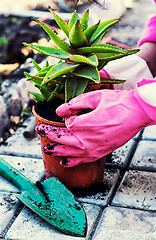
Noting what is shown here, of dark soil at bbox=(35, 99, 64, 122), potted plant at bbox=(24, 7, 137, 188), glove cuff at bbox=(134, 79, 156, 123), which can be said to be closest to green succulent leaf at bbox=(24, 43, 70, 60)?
potted plant at bbox=(24, 7, 137, 188)

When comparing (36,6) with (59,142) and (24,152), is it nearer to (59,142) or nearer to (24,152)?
(24,152)

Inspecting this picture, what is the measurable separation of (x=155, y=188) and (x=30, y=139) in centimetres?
87

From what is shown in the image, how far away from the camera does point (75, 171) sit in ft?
5.15

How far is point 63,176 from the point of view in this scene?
63.1 inches

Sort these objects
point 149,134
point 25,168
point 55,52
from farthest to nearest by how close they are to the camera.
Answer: point 149,134
point 25,168
point 55,52

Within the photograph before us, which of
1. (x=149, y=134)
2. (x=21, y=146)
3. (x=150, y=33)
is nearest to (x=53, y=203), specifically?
(x=21, y=146)

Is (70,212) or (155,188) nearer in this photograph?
(70,212)

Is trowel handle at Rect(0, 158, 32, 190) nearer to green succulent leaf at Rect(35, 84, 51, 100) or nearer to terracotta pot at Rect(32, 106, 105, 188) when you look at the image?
terracotta pot at Rect(32, 106, 105, 188)

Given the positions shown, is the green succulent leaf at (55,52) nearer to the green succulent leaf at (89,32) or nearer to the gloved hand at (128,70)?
the green succulent leaf at (89,32)

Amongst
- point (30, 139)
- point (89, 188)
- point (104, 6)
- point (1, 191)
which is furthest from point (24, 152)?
point (104, 6)

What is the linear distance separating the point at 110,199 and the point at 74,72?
63cm

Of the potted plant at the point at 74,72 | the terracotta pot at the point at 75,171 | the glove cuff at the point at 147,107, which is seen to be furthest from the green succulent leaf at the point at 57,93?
the glove cuff at the point at 147,107

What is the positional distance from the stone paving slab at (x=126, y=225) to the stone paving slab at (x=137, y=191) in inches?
1.6

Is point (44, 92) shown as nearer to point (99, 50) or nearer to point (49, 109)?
point (49, 109)
